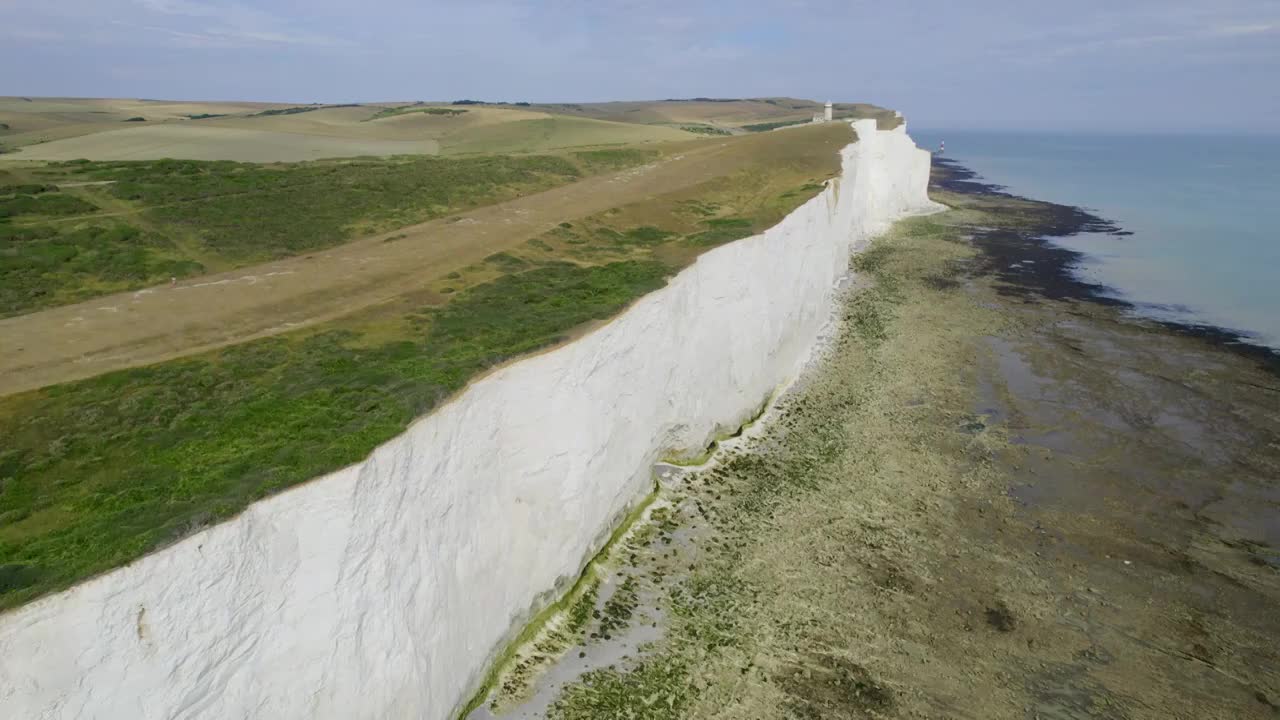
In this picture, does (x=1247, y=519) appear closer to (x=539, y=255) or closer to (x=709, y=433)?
(x=709, y=433)

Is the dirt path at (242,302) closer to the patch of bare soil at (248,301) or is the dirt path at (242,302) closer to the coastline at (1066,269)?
the patch of bare soil at (248,301)

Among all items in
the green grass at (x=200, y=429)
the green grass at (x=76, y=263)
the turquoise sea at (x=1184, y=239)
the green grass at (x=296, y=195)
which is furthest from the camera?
the turquoise sea at (x=1184, y=239)

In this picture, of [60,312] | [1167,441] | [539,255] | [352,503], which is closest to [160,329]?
[60,312]

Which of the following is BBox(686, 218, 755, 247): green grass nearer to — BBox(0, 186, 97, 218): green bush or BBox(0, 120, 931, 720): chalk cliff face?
BBox(0, 120, 931, 720): chalk cliff face

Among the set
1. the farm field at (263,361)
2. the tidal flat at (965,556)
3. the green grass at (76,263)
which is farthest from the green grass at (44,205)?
the tidal flat at (965,556)

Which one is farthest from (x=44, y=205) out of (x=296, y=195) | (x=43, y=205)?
(x=296, y=195)

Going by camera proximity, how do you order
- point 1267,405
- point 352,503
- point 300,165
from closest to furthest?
point 352,503, point 1267,405, point 300,165

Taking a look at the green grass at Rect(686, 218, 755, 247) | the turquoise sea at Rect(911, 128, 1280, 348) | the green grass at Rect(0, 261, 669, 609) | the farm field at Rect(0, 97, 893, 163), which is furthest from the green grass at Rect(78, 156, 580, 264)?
the turquoise sea at Rect(911, 128, 1280, 348)
